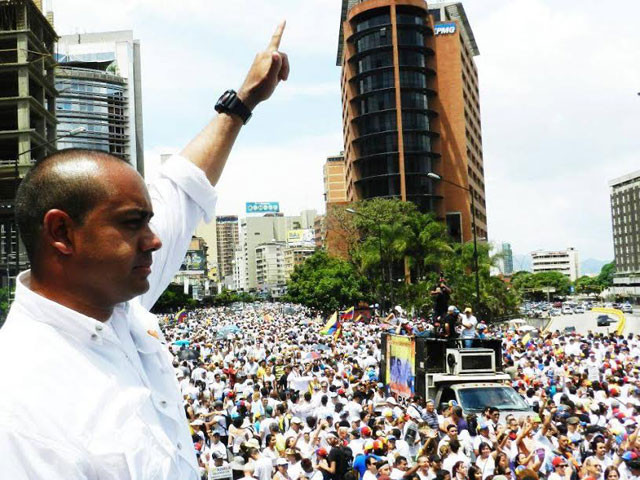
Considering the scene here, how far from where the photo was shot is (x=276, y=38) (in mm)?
2543

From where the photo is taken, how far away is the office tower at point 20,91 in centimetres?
5266

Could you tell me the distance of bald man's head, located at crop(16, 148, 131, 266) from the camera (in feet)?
5.10

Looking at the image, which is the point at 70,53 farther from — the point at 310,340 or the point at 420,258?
the point at 310,340

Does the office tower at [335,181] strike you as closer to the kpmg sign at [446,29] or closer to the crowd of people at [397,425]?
the kpmg sign at [446,29]

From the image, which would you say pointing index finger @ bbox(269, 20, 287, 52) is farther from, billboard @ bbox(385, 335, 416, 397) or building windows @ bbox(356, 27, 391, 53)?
building windows @ bbox(356, 27, 391, 53)

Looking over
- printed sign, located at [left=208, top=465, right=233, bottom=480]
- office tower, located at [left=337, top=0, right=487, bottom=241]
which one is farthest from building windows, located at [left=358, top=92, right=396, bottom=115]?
printed sign, located at [left=208, top=465, right=233, bottom=480]

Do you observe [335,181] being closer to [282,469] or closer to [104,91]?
[104,91]

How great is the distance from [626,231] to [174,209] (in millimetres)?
171617

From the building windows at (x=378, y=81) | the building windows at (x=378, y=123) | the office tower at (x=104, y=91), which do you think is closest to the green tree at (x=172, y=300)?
the building windows at (x=378, y=123)

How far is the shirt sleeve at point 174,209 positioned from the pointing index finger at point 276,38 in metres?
0.58

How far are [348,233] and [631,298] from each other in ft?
326

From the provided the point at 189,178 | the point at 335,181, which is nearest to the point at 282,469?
the point at 189,178

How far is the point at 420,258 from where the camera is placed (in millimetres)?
60094

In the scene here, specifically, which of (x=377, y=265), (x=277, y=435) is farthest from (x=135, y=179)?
(x=377, y=265)
